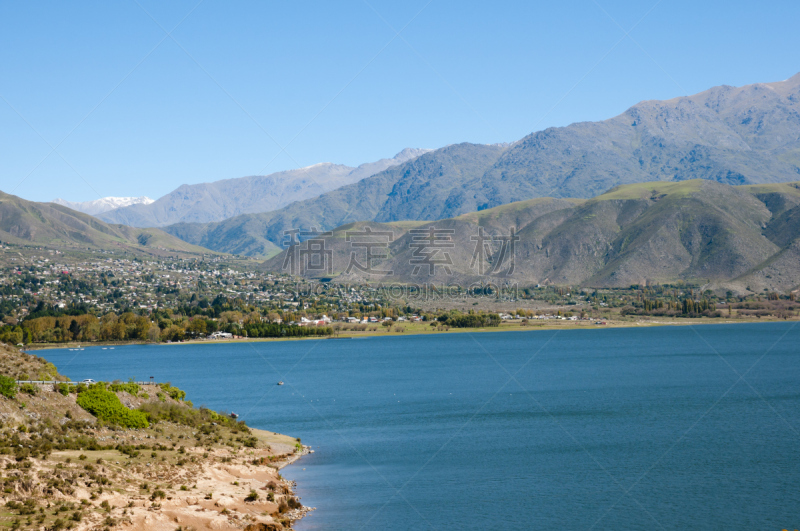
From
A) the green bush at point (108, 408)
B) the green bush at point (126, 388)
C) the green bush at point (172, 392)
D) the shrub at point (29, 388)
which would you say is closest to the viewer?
the shrub at point (29, 388)

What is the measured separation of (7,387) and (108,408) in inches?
264

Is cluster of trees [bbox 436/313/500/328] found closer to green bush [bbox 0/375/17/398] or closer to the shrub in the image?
the shrub

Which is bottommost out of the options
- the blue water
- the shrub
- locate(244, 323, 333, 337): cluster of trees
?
locate(244, 323, 333, 337): cluster of trees


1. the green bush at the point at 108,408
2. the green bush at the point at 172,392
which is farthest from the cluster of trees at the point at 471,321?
the green bush at the point at 108,408

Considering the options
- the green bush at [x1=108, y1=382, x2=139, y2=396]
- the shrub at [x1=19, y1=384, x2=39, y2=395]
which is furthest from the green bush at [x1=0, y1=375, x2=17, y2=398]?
the green bush at [x1=108, y1=382, x2=139, y2=396]

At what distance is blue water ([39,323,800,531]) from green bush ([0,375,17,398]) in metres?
15.7

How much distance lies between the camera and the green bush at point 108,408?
4236 centimetres

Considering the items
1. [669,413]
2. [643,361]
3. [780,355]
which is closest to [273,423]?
[669,413]

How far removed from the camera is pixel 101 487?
28.7 metres

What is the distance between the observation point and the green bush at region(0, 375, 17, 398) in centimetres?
3719

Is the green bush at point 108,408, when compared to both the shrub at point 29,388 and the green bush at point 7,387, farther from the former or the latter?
the green bush at point 7,387

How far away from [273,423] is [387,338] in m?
129

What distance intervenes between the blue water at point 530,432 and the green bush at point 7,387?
15702 mm

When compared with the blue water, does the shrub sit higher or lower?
higher
